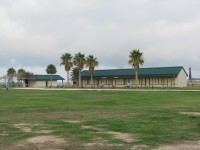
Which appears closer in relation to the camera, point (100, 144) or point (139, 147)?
point (139, 147)

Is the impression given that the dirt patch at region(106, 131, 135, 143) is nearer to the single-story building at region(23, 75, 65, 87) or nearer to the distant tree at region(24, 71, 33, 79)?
the distant tree at region(24, 71, 33, 79)

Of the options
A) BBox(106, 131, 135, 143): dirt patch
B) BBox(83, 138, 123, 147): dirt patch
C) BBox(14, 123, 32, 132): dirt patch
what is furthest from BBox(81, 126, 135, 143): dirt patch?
BBox(14, 123, 32, 132): dirt patch

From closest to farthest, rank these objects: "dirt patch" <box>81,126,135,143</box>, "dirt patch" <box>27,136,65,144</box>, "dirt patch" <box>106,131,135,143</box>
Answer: "dirt patch" <box>27,136,65,144</box>
"dirt patch" <box>106,131,135,143</box>
"dirt patch" <box>81,126,135,143</box>

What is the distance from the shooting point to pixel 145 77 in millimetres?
105125

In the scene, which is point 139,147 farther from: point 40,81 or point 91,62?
point 40,81

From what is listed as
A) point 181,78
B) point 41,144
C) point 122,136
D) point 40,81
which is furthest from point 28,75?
point 41,144

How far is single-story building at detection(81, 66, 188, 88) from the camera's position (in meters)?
101

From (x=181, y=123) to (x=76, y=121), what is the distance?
13.4ft

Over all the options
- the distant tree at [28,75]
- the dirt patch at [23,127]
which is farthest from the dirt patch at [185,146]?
the distant tree at [28,75]

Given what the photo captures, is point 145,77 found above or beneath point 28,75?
beneath

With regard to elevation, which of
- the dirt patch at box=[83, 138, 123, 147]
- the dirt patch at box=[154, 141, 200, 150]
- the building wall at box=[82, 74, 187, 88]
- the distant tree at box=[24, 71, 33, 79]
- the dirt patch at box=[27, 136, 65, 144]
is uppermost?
the distant tree at box=[24, 71, 33, 79]

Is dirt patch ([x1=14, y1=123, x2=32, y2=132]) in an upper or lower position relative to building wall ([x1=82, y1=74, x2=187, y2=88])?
lower

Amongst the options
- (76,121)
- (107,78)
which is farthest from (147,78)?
(76,121)

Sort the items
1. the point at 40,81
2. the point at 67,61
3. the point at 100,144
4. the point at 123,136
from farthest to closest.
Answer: the point at 40,81 → the point at 67,61 → the point at 123,136 → the point at 100,144
